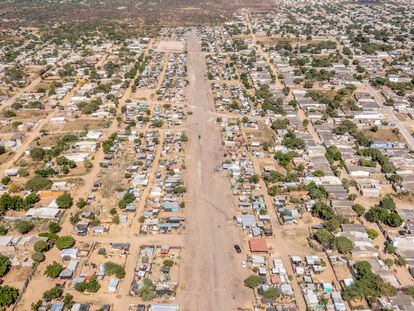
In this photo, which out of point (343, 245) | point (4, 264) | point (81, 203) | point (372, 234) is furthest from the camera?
point (81, 203)

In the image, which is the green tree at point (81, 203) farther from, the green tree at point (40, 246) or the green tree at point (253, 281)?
the green tree at point (253, 281)

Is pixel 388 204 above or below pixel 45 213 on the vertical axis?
above

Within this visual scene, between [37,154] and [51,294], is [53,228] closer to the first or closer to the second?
[51,294]

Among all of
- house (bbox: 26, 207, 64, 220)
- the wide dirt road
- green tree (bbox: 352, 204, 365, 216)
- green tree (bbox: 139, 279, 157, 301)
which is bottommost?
the wide dirt road

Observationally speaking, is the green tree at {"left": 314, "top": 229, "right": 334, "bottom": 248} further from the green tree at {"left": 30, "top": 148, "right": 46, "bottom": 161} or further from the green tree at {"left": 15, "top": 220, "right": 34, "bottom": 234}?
the green tree at {"left": 30, "top": 148, "right": 46, "bottom": 161}

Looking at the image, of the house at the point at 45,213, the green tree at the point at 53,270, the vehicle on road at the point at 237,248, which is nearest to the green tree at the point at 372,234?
the vehicle on road at the point at 237,248

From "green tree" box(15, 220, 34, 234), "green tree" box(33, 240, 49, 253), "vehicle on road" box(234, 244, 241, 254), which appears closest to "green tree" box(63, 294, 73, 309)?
"green tree" box(33, 240, 49, 253)

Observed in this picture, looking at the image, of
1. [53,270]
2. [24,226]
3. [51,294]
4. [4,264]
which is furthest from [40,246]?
[51,294]

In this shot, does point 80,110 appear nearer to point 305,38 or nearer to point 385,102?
point 385,102
